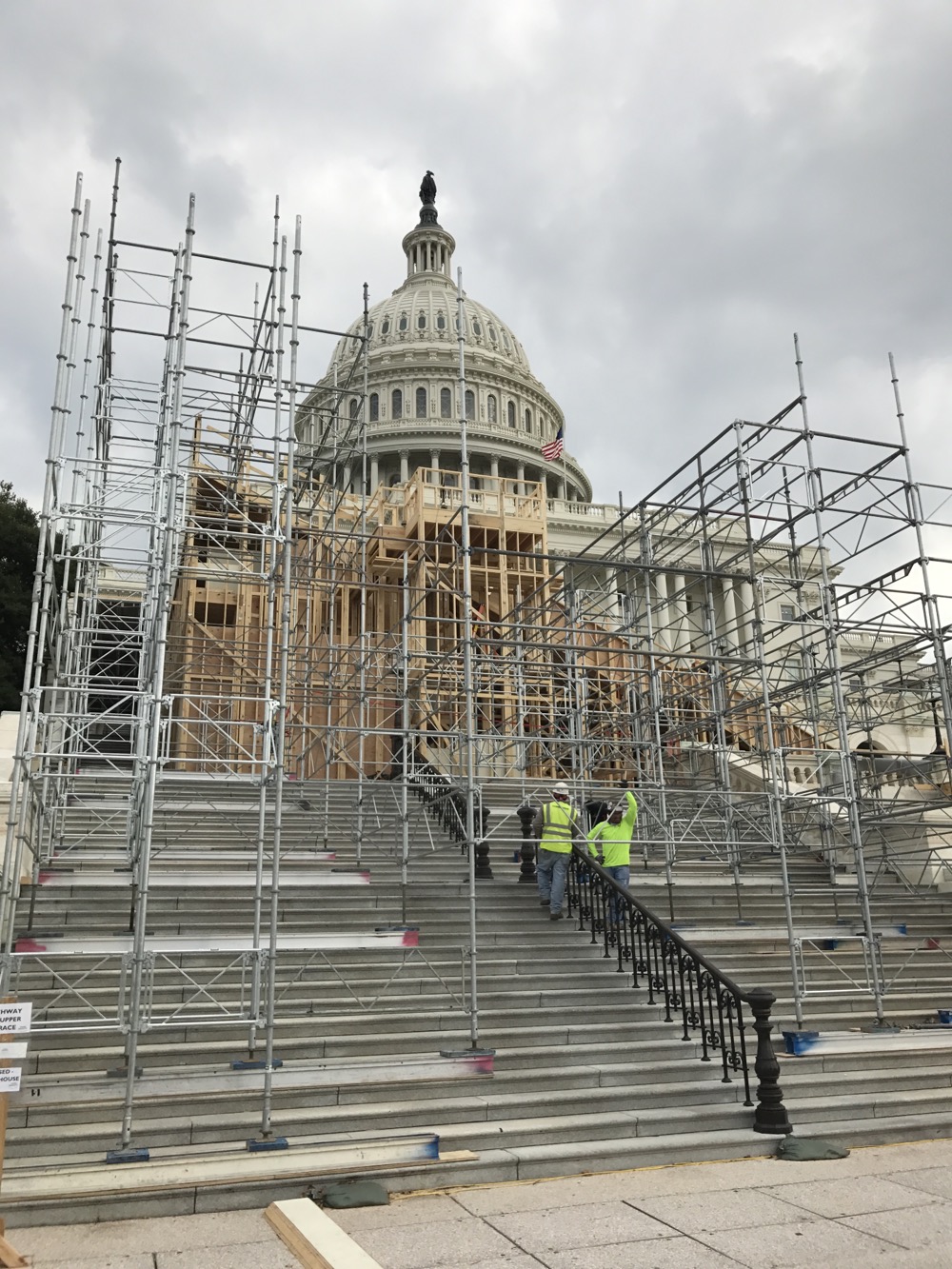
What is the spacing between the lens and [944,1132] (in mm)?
9180

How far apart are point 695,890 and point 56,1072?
9.10m

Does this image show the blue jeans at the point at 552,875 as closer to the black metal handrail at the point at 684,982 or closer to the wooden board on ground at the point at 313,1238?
the black metal handrail at the point at 684,982

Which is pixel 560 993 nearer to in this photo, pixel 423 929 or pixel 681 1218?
pixel 423 929

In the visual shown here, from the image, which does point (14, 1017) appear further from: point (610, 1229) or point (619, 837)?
point (619, 837)

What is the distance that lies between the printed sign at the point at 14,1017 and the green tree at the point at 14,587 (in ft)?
93.9

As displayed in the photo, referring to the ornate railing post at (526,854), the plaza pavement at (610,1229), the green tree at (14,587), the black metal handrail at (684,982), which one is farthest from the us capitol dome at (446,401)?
the plaza pavement at (610,1229)

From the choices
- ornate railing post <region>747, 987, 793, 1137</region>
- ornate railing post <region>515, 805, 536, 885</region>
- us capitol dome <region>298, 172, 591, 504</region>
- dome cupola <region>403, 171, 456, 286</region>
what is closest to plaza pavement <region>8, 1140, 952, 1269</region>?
ornate railing post <region>747, 987, 793, 1137</region>

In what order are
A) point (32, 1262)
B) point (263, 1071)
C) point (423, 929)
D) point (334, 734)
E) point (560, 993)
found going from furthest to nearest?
point (334, 734), point (423, 929), point (560, 993), point (263, 1071), point (32, 1262)

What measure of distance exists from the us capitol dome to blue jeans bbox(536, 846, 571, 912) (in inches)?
2153

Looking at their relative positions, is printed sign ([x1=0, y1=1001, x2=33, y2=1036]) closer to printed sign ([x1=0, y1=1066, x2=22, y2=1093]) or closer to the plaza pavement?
printed sign ([x1=0, y1=1066, x2=22, y2=1093])

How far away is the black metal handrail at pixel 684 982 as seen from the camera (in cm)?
914

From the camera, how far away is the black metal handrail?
9.14 meters

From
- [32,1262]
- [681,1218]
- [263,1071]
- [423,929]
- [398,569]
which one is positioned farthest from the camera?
[398,569]

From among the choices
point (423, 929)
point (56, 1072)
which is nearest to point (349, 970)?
point (423, 929)
